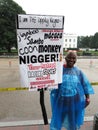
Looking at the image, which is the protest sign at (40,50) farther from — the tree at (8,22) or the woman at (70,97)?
the tree at (8,22)

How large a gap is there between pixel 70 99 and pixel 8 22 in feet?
146

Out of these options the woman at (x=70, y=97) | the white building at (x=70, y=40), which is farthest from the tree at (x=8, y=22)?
the white building at (x=70, y=40)

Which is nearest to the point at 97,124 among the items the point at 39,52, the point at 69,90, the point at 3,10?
the point at 69,90

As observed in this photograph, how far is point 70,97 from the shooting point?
3.35 m

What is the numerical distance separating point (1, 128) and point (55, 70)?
2.12 m

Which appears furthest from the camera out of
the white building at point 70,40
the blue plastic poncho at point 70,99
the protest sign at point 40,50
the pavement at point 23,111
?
the white building at point 70,40

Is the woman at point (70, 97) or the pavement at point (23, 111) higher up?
the woman at point (70, 97)

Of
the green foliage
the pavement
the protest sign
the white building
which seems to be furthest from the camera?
the white building

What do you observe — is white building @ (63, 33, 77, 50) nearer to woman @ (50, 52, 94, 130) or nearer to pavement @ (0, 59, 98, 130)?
pavement @ (0, 59, 98, 130)

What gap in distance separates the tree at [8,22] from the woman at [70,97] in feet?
138

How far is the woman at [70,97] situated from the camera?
11.0ft

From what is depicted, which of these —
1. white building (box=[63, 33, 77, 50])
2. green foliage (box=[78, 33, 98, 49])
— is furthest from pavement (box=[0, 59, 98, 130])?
white building (box=[63, 33, 77, 50])

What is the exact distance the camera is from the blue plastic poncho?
335 cm

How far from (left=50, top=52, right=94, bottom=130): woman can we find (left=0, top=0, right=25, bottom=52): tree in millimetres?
42174
